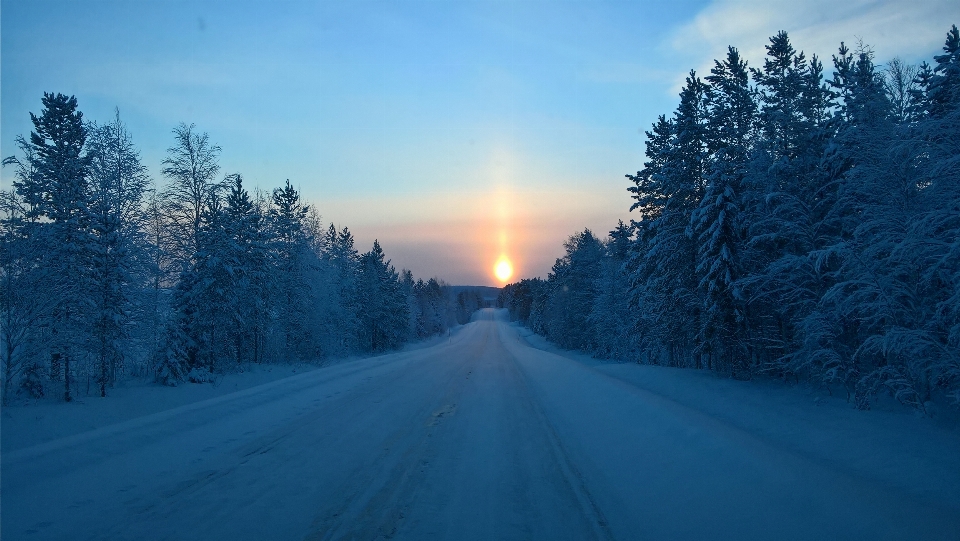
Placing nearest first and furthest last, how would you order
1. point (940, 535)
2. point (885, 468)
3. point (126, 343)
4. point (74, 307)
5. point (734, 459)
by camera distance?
point (940, 535)
point (734, 459)
point (885, 468)
point (74, 307)
point (126, 343)

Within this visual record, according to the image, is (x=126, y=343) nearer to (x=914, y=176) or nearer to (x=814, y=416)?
(x=814, y=416)

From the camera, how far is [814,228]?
17.4 m

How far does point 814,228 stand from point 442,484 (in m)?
16.4

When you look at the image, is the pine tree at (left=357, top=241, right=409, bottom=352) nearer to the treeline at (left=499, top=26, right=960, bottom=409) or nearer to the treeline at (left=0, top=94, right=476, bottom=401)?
the treeline at (left=0, top=94, right=476, bottom=401)

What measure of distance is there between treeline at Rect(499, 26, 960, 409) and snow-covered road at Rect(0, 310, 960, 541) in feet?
14.7

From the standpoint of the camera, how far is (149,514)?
19.6 ft

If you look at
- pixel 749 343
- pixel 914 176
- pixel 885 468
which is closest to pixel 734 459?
pixel 885 468

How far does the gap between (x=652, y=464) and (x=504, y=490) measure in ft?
9.18

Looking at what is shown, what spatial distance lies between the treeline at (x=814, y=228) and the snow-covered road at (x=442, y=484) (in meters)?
4.49

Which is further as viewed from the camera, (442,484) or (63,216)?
(63,216)

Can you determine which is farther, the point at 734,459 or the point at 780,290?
the point at 780,290

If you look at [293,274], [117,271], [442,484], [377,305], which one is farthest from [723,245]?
[377,305]

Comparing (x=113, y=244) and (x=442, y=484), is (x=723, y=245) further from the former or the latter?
(x=113, y=244)

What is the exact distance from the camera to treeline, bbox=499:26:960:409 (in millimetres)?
12109
